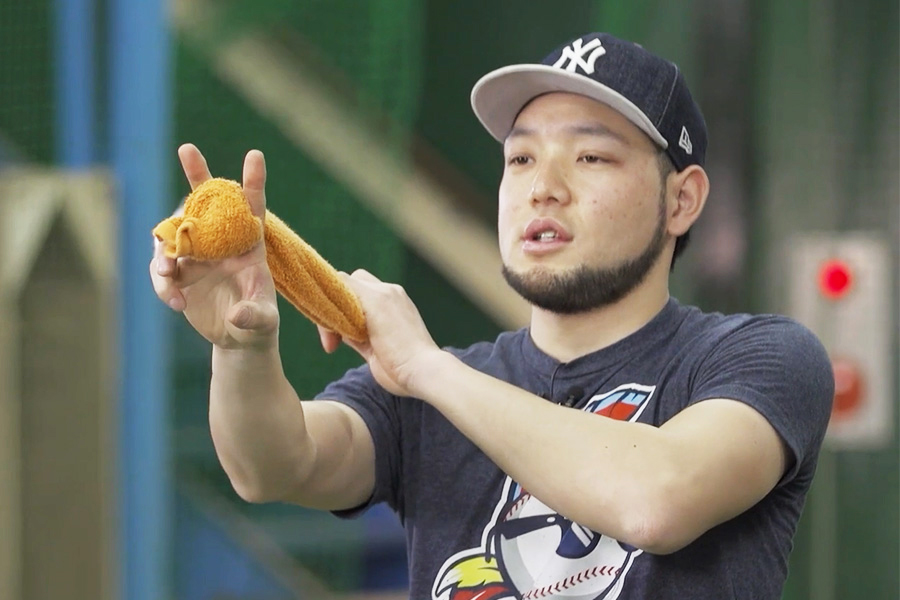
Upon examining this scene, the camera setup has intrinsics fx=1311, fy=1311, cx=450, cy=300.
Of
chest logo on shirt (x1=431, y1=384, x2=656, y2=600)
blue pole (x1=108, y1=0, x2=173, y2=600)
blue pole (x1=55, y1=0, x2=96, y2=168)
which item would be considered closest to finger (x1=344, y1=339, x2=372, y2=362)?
chest logo on shirt (x1=431, y1=384, x2=656, y2=600)

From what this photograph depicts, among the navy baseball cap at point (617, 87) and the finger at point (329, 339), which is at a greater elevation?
the navy baseball cap at point (617, 87)

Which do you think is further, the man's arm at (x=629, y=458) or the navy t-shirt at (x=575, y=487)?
the navy t-shirt at (x=575, y=487)

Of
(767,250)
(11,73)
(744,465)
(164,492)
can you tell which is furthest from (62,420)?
(744,465)

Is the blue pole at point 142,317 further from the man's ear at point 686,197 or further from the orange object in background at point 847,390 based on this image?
the man's ear at point 686,197

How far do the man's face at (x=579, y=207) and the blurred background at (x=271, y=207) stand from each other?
142cm

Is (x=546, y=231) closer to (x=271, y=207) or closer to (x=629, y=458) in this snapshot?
(x=629, y=458)

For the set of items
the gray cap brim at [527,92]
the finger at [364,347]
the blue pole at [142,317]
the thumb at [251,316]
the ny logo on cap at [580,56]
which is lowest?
the blue pole at [142,317]

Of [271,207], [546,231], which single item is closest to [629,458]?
[546,231]

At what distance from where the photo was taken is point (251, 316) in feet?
4.61

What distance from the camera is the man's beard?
166cm

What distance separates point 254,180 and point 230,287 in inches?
4.7

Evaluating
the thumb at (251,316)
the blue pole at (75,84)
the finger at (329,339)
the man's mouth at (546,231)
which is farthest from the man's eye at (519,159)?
the blue pole at (75,84)

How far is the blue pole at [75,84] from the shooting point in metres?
3.58

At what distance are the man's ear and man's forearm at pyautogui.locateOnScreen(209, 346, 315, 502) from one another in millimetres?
572
